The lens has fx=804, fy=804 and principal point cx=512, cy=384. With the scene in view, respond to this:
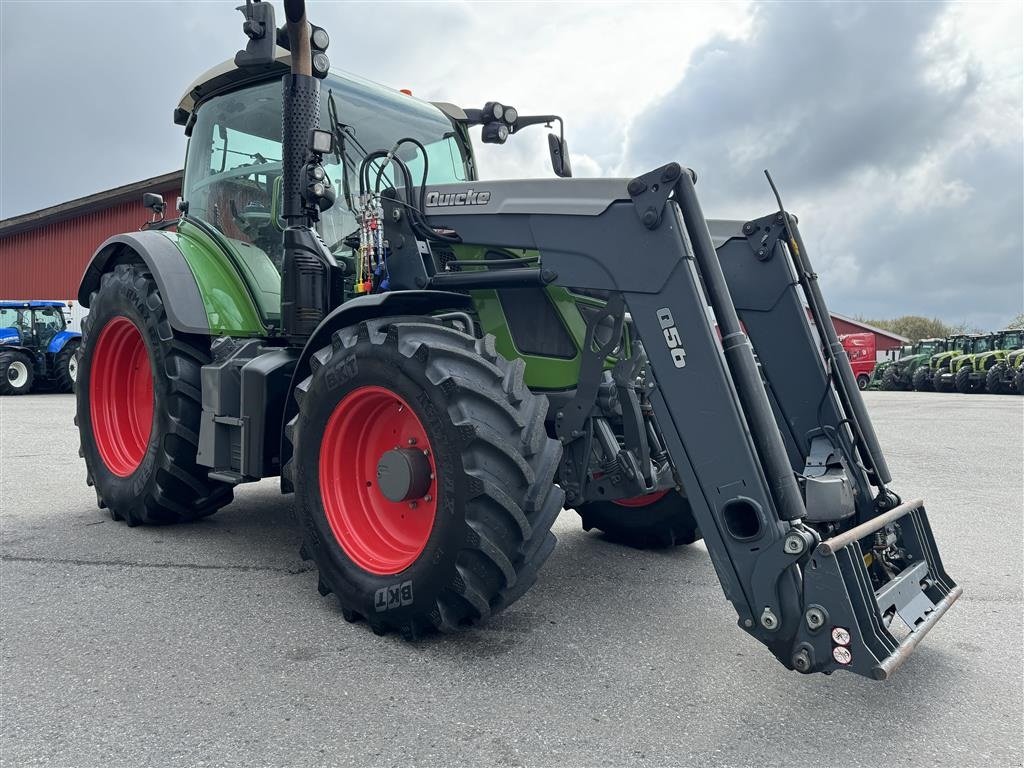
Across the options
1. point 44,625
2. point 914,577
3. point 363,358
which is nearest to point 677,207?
point 363,358

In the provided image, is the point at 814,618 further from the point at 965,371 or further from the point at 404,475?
the point at 965,371

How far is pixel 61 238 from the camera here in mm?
26047

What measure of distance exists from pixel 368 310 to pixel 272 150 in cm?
183

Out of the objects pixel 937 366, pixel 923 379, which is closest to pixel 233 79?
pixel 937 366

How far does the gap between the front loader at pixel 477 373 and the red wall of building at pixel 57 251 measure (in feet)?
73.9

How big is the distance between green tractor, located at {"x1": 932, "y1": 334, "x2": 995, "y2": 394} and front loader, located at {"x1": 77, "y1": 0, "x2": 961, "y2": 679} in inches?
1051

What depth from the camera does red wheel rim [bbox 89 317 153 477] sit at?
5.36 meters

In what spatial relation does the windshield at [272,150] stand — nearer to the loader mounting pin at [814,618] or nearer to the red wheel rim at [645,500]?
the red wheel rim at [645,500]

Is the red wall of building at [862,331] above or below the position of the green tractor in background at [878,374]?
above

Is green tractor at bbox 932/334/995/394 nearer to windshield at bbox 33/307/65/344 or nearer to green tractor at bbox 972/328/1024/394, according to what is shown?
green tractor at bbox 972/328/1024/394

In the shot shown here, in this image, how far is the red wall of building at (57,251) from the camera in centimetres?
2528

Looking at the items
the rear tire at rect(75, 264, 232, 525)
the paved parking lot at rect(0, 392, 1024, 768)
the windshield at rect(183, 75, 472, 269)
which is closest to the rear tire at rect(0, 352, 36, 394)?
the rear tire at rect(75, 264, 232, 525)

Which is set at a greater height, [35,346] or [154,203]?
[154,203]

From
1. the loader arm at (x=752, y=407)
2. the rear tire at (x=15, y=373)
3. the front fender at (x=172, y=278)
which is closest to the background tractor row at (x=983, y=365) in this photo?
the loader arm at (x=752, y=407)
